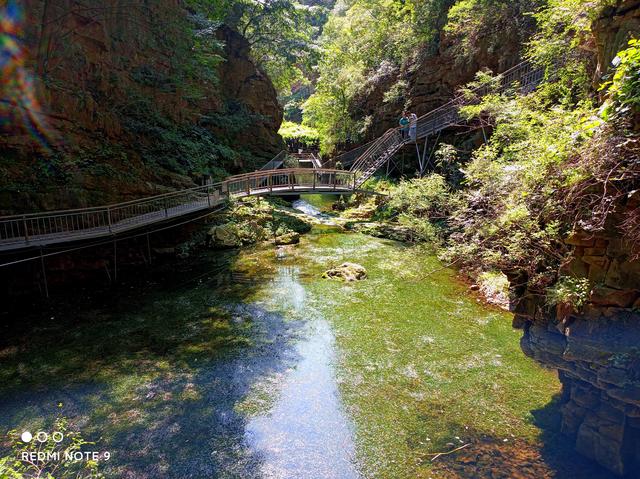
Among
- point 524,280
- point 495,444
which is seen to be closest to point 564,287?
point 524,280

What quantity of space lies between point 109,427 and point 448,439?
5.19 meters

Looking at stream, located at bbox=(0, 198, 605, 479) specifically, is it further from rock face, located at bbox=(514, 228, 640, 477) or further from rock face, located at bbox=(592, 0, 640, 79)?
rock face, located at bbox=(592, 0, 640, 79)

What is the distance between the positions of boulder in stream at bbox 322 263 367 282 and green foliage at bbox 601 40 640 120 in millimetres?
8194

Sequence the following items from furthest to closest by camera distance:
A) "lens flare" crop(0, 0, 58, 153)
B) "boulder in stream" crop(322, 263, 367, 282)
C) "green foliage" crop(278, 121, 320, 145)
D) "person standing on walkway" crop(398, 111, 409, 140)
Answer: "green foliage" crop(278, 121, 320, 145), "person standing on walkway" crop(398, 111, 409, 140), "boulder in stream" crop(322, 263, 367, 282), "lens flare" crop(0, 0, 58, 153)

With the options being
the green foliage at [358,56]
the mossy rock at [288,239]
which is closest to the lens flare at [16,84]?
the mossy rock at [288,239]

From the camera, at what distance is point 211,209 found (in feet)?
54.2

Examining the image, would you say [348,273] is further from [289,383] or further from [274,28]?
[274,28]

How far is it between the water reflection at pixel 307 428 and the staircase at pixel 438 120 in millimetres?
12272

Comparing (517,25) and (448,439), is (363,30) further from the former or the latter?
(448,439)

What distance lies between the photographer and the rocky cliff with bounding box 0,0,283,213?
1117 cm

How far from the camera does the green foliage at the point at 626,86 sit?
Result: 4.36 meters

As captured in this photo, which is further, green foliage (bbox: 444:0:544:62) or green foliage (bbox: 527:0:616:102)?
green foliage (bbox: 444:0:544:62)

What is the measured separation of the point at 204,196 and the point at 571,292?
1363 cm

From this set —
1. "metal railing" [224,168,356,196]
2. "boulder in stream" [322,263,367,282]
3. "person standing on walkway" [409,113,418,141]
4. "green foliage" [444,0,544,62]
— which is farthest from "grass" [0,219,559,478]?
"green foliage" [444,0,544,62]
